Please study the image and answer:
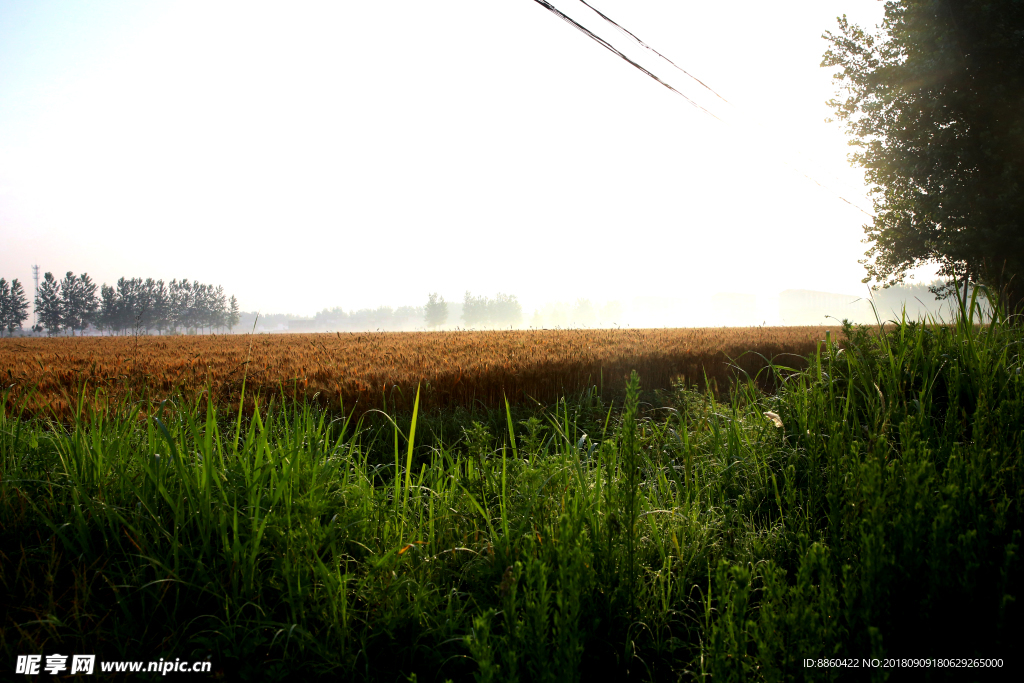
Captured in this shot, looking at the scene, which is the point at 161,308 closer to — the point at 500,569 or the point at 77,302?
the point at 77,302

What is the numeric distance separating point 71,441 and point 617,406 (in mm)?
5501

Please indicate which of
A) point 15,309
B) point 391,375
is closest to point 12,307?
point 15,309

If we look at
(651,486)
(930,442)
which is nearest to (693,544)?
(651,486)

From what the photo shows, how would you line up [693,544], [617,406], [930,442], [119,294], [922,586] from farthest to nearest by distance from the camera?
[119,294], [617,406], [930,442], [693,544], [922,586]

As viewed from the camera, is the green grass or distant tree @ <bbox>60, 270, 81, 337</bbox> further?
distant tree @ <bbox>60, 270, 81, 337</bbox>

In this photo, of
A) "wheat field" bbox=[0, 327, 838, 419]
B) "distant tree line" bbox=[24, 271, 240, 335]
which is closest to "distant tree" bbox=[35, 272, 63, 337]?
"distant tree line" bbox=[24, 271, 240, 335]

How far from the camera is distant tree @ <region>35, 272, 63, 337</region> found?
3366 inches

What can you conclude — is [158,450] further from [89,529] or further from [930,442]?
[930,442]

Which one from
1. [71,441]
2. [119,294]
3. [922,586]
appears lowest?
[922,586]

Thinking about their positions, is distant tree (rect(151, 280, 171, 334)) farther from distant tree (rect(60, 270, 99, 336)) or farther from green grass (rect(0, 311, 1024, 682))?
green grass (rect(0, 311, 1024, 682))

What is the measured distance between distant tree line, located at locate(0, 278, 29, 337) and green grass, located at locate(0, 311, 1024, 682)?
388 feet

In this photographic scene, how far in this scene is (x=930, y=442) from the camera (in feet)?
8.98

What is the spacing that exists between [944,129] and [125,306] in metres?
120

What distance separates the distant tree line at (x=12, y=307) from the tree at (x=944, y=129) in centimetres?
12092
